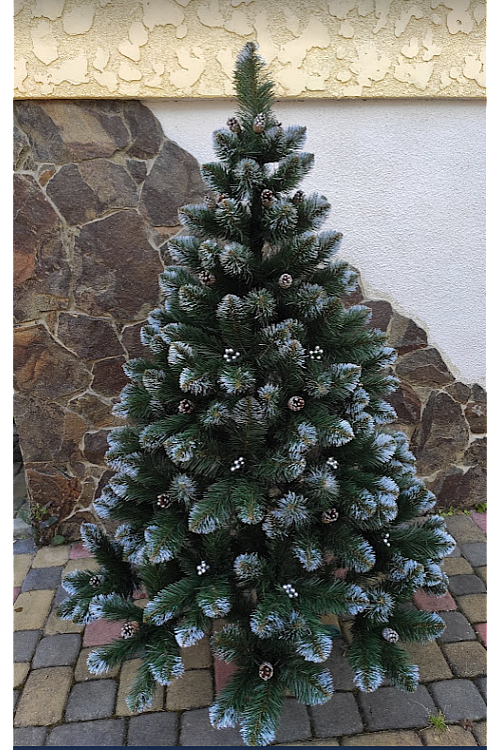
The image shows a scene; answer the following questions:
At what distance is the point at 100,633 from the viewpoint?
2.48 m

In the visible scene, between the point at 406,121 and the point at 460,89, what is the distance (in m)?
0.27

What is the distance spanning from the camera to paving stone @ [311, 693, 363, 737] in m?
2.03

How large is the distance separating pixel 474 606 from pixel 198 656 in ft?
4.09

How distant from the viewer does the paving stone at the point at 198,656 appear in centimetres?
231

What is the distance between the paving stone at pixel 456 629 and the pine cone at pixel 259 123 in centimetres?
212

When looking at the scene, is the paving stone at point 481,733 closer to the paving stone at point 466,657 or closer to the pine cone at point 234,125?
the paving stone at point 466,657

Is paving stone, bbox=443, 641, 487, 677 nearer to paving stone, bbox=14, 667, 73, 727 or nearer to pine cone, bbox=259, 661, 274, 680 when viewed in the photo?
pine cone, bbox=259, 661, 274, 680

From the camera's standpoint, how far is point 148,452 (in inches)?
76.7

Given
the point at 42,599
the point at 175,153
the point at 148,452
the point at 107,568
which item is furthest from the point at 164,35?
the point at 42,599

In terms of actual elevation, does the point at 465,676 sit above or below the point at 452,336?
below

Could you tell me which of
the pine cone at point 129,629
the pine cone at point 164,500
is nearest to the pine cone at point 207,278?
the pine cone at point 164,500

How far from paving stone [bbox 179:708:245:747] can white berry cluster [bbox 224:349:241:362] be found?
134cm

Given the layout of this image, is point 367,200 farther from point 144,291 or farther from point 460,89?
point 144,291

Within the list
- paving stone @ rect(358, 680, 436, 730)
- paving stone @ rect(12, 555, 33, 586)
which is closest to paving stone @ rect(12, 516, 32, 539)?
paving stone @ rect(12, 555, 33, 586)
